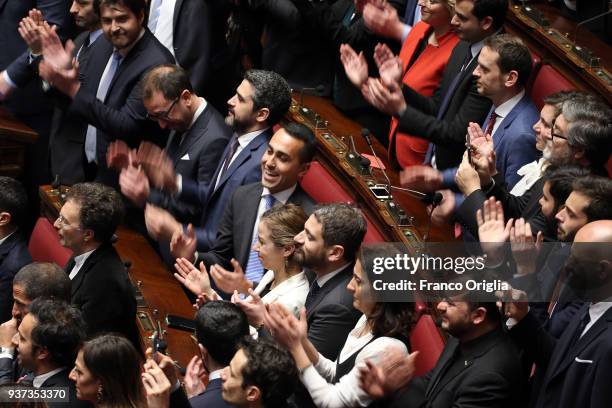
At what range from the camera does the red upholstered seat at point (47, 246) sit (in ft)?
10.1

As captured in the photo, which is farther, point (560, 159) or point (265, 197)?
point (265, 197)

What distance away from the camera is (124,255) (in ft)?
10.1

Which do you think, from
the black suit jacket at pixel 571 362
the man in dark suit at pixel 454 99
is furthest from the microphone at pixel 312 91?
the black suit jacket at pixel 571 362

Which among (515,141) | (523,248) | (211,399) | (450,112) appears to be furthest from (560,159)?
(211,399)

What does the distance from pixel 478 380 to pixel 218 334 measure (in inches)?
18.8

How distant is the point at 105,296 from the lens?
2744 mm

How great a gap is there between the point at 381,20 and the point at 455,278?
114cm

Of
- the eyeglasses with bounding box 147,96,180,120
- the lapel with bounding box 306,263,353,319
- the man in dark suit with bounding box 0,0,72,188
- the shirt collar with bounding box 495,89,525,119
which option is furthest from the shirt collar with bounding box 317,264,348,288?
the man in dark suit with bounding box 0,0,72,188

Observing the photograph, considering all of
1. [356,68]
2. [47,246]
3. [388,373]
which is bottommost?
[47,246]

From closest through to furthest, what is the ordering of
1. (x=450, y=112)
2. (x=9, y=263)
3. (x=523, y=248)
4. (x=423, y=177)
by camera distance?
1. (x=523, y=248)
2. (x=423, y=177)
3. (x=450, y=112)
4. (x=9, y=263)

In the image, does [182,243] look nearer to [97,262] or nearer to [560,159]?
[97,262]

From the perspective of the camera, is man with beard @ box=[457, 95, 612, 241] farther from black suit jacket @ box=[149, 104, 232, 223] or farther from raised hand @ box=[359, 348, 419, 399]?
black suit jacket @ box=[149, 104, 232, 223]

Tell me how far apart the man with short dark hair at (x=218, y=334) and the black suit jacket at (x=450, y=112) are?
721 mm

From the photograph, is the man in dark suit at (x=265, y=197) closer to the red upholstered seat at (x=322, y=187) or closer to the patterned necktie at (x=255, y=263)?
the patterned necktie at (x=255, y=263)
